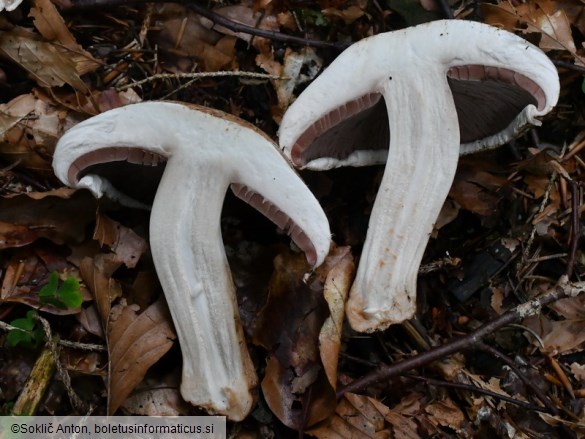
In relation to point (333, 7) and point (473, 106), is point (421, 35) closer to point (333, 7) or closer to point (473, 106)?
point (473, 106)

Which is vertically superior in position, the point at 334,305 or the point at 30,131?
the point at 30,131

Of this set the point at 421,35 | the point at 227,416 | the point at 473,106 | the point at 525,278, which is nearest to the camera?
the point at 421,35

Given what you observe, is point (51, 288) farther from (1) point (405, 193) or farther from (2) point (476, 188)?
(2) point (476, 188)

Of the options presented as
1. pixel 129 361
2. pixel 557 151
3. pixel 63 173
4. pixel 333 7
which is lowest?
pixel 129 361

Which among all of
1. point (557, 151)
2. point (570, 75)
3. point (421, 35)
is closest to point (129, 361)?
point (421, 35)

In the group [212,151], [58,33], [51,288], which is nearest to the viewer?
[212,151]

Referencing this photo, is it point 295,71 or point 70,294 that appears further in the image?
point 295,71

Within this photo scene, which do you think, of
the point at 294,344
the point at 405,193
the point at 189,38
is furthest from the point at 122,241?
the point at 405,193

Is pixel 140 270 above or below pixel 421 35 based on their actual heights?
below
